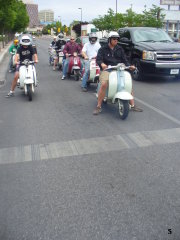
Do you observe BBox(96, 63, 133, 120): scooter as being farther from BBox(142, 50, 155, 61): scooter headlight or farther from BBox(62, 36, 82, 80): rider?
BBox(62, 36, 82, 80): rider

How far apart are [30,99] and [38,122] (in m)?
2.33

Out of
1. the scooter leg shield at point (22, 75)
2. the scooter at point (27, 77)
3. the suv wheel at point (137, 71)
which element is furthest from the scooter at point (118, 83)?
the suv wheel at point (137, 71)

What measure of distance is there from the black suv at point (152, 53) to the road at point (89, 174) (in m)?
4.01

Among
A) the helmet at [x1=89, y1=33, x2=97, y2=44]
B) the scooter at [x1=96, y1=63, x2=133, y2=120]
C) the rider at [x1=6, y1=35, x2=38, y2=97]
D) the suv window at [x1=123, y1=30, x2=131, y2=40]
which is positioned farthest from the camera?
the suv window at [x1=123, y1=30, x2=131, y2=40]

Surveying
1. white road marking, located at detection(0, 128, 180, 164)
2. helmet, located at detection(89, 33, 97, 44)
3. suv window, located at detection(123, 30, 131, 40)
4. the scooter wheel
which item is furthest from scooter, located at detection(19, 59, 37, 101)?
suv window, located at detection(123, 30, 131, 40)

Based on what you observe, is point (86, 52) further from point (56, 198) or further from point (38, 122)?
point (56, 198)

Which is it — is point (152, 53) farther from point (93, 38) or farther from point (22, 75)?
point (22, 75)

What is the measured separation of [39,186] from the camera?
3811mm

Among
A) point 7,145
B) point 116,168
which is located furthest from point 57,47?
point 116,168

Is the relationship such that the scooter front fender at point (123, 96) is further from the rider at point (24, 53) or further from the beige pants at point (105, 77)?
the rider at point (24, 53)

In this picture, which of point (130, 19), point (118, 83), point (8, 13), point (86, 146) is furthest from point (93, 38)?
point (130, 19)

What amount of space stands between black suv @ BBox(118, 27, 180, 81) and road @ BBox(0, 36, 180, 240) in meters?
4.01

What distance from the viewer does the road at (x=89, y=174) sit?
3.01 metres

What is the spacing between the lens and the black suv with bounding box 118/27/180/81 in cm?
1129
